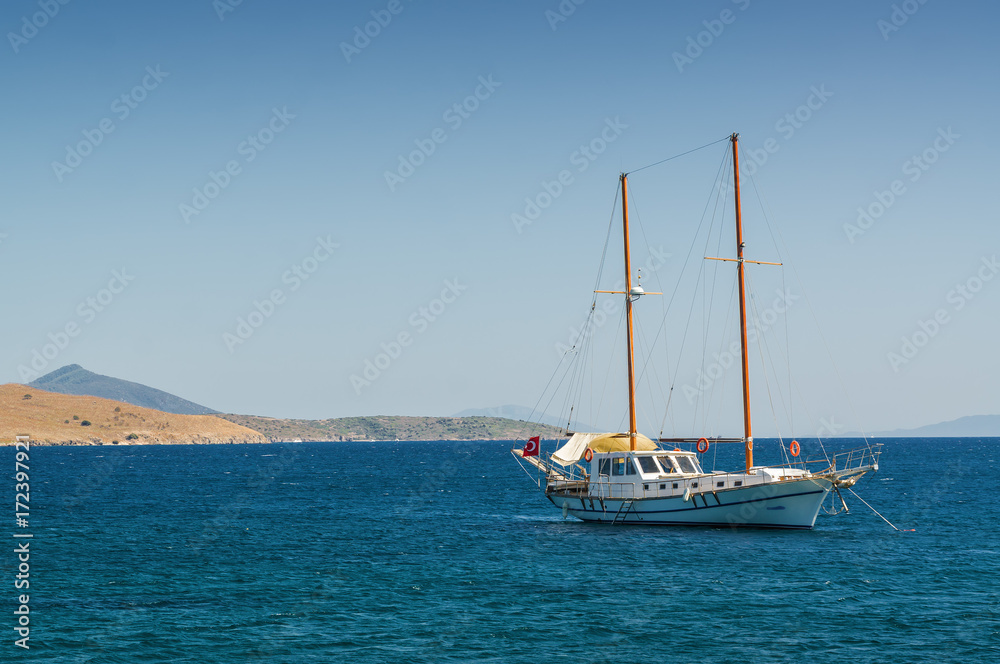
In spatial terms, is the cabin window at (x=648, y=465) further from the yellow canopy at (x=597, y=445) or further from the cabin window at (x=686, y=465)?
the yellow canopy at (x=597, y=445)

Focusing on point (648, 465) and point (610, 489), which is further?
point (610, 489)

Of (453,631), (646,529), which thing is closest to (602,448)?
Answer: (646,529)

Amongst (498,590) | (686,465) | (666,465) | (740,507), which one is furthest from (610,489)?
(498,590)

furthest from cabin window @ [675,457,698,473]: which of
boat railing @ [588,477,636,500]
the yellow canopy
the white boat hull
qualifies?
boat railing @ [588,477,636,500]

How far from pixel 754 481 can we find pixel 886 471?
101188 millimetres

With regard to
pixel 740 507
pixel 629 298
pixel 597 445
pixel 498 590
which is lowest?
pixel 498 590

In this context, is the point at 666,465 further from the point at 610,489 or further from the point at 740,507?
the point at 740,507

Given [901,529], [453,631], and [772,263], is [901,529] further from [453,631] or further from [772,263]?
[453,631]

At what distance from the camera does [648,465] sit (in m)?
56.4

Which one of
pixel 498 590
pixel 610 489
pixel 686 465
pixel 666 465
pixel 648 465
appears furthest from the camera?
pixel 610 489

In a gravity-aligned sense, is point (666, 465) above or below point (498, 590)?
above

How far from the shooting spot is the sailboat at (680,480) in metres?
51.3

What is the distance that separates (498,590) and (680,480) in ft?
65.8

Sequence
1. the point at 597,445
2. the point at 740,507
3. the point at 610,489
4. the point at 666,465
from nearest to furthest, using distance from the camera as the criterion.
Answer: the point at 740,507 → the point at 666,465 → the point at 610,489 → the point at 597,445
